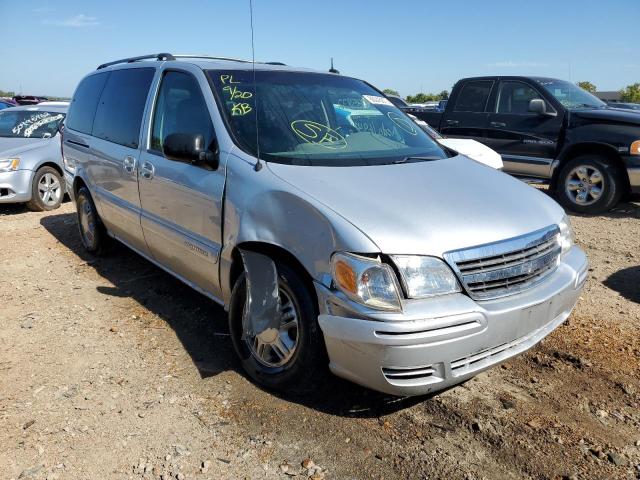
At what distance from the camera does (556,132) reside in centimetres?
768

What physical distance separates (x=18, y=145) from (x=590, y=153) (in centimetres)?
828

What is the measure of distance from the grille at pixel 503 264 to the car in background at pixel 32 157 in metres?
7.44

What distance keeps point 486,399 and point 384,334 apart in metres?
0.97

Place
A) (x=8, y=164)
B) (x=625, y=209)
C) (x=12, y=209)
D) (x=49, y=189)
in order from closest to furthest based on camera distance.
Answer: (x=625, y=209) → (x=8, y=164) → (x=49, y=189) → (x=12, y=209)

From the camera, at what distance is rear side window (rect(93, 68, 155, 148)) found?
436cm

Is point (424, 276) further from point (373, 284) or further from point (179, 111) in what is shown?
point (179, 111)

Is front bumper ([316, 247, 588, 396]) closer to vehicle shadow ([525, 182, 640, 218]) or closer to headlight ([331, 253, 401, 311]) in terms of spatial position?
headlight ([331, 253, 401, 311])

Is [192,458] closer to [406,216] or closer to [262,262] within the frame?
[262,262]

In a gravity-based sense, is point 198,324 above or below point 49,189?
below

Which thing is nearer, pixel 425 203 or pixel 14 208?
pixel 425 203

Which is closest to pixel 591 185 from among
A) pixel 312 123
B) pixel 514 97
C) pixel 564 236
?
pixel 514 97

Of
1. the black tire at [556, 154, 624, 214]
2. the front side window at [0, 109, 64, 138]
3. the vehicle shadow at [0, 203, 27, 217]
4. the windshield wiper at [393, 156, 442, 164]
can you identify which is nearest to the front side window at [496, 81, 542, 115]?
the black tire at [556, 154, 624, 214]

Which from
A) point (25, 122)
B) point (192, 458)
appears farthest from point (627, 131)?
point (25, 122)

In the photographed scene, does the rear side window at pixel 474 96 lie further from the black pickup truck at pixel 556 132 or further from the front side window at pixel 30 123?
the front side window at pixel 30 123
